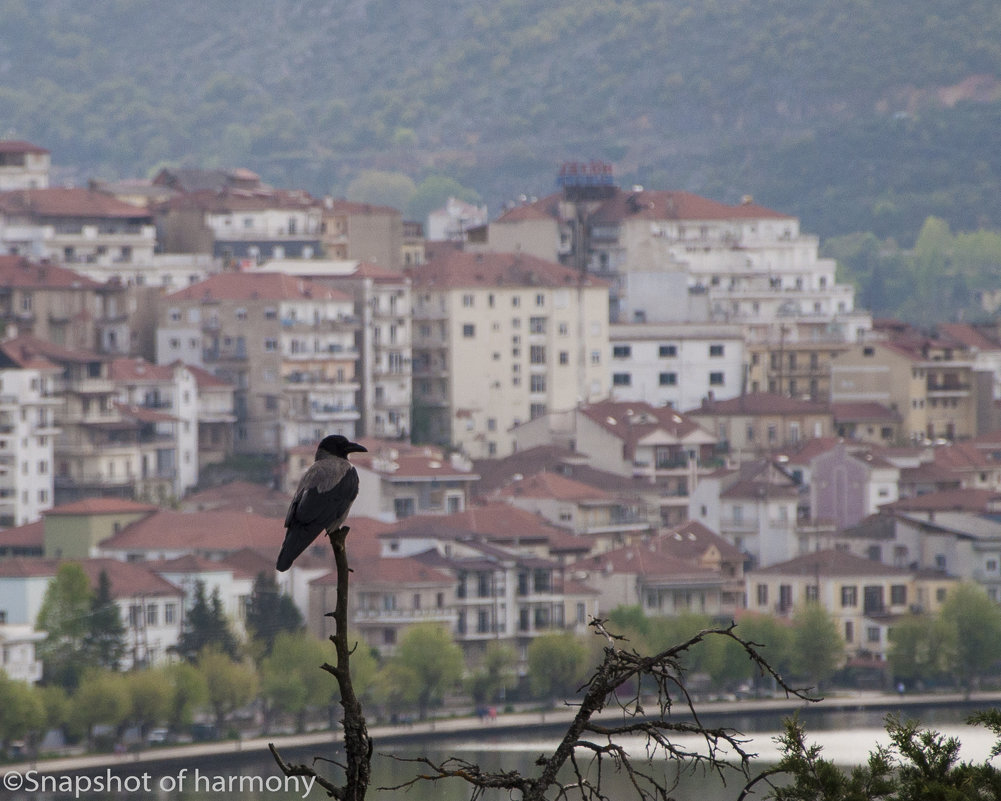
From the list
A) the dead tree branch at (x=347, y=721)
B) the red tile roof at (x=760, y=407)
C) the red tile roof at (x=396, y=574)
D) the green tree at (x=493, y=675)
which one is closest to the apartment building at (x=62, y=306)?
the red tile roof at (x=760, y=407)

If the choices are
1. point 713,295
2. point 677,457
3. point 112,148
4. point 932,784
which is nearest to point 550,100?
point 112,148

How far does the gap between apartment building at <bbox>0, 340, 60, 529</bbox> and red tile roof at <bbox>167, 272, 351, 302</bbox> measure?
659cm

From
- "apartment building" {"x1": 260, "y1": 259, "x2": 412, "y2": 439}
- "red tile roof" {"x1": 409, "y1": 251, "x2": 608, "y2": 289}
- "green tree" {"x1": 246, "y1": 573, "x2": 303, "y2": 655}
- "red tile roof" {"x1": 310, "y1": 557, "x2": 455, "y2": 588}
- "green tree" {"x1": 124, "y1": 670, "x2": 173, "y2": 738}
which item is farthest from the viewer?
"red tile roof" {"x1": 409, "y1": 251, "x2": 608, "y2": 289}

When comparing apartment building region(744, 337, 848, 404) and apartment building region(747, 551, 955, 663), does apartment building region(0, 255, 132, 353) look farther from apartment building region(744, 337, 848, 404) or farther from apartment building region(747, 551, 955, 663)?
apartment building region(747, 551, 955, 663)

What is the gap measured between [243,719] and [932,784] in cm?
4161

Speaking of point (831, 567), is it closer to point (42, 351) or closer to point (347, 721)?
point (42, 351)

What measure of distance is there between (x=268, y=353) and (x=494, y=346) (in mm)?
7003

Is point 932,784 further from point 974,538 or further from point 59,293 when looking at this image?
point 59,293

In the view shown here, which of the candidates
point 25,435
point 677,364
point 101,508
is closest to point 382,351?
point 677,364

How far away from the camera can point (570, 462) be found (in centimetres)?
7262

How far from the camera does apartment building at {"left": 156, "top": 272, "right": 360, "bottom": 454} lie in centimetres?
7388

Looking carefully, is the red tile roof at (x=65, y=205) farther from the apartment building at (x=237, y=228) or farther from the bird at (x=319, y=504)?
the bird at (x=319, y=504)

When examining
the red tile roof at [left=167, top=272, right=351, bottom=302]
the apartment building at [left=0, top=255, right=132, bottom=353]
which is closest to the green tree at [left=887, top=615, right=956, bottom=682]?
the red tile roof at [left=167, top=272, right=351, bottom=302]

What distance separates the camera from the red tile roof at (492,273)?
258 feet
